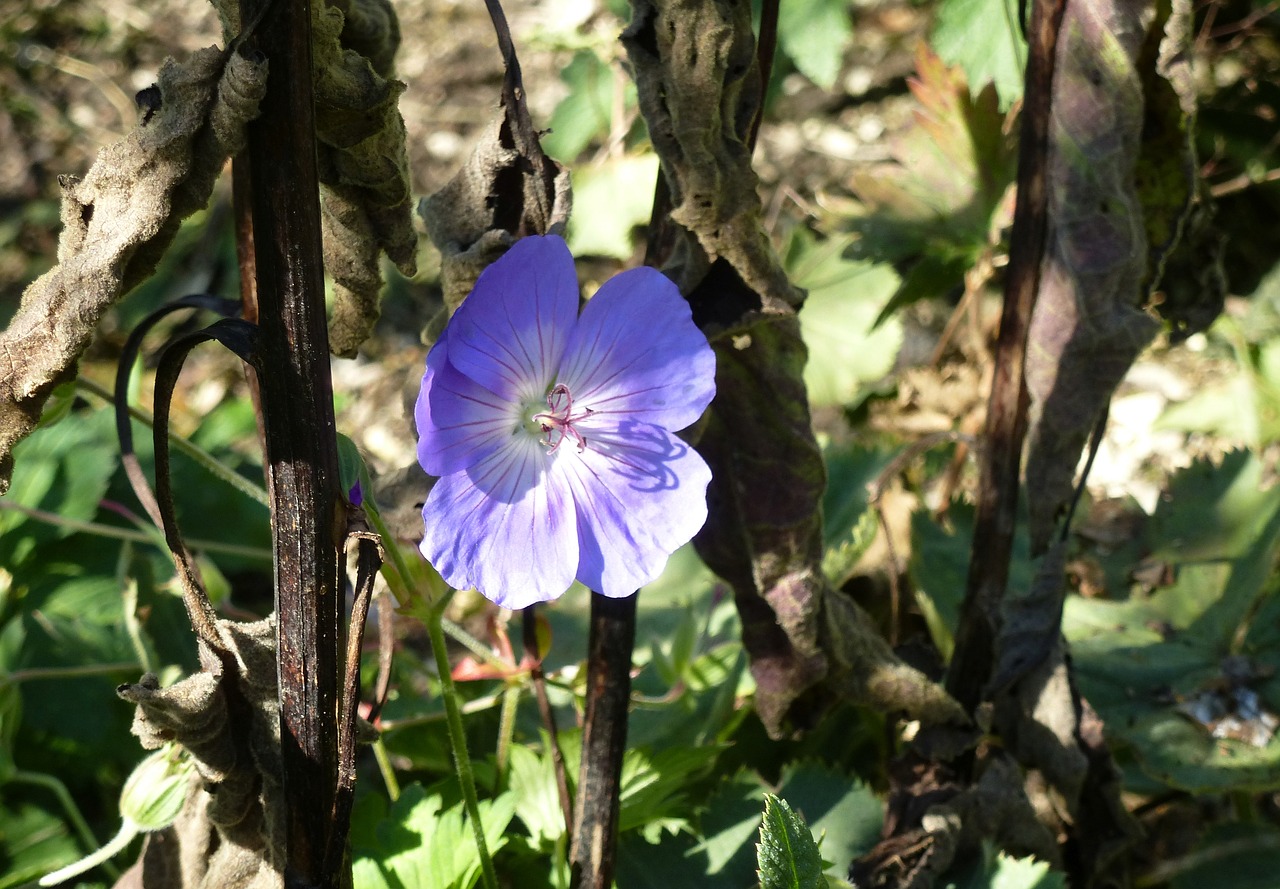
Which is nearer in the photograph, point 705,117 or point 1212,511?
point 705,117

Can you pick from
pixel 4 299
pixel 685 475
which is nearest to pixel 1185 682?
pixel 685 475

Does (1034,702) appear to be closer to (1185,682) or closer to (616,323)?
(1185,682)

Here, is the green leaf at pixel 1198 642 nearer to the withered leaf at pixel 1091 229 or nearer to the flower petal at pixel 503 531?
the withered leaf at pixel 1091 229

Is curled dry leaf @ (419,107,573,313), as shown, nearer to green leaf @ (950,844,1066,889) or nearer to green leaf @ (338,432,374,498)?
green leaf @ (338,432,374,498)

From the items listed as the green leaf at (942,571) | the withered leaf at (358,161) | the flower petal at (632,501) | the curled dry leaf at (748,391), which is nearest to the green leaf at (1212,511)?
the green leaf at (942,571)

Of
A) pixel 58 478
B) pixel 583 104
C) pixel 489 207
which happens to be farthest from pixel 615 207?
pixel 489 207

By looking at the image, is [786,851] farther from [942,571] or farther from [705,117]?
[942,571]
